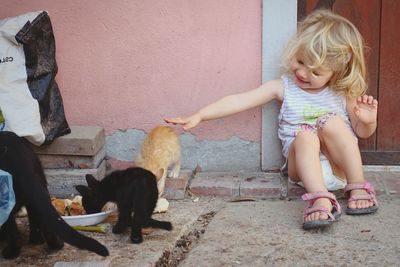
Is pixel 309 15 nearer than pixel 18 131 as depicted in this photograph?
No

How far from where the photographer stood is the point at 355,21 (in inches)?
161

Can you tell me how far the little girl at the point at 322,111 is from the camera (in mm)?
3508

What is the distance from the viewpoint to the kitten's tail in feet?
8.85

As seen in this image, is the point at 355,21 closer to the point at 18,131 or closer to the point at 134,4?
the point at 134,4

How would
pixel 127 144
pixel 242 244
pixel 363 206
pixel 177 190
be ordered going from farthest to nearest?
1. pixel 127 144
2. pixel 177 190
3. pixel 363 206
4. pixel 242 244

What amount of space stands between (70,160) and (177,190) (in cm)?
64

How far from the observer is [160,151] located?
3822 mm

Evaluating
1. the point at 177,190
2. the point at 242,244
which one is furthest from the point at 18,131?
the point at 242,244

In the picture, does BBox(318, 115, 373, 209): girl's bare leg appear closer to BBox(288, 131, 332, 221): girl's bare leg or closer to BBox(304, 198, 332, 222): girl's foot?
→ BBox(288, 131, 332, 221): girl's bare leg

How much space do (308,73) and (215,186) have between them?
Answer: 0.83 m

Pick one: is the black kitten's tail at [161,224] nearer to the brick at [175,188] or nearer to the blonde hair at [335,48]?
the brick at [175,188]

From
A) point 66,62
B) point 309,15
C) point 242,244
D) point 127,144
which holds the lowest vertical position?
point 242,244

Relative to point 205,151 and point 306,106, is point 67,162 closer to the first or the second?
point 205,151

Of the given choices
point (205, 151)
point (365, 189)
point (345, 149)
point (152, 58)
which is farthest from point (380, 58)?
point (152, 58)
